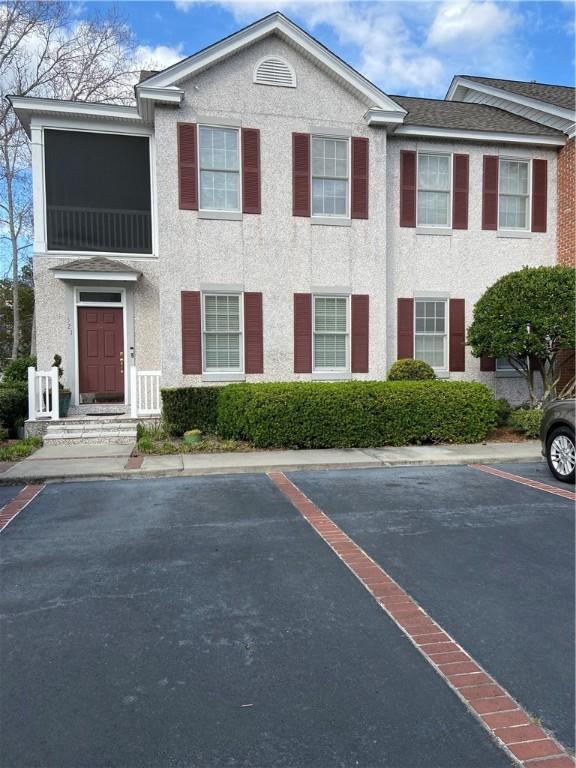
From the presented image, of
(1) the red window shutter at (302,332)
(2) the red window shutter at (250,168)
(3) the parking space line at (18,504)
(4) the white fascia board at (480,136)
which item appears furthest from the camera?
(4) the white fascia board at (480,136)

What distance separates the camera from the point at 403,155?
12836 millimetres

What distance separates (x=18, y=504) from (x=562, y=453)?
7.14 metres

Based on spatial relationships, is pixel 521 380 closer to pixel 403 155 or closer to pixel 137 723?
pixel 403 155

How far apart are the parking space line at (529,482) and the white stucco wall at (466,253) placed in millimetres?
4848

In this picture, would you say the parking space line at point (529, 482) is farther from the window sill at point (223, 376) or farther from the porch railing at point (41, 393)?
the porch railing at point (41, 393)

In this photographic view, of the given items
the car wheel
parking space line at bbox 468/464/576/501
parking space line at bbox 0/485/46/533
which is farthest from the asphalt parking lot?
the car wheel

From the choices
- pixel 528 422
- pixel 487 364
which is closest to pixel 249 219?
pixel 487 364

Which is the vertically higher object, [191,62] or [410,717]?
[191,62]

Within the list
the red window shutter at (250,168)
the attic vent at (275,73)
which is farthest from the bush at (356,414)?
the attic vent at (275,73)

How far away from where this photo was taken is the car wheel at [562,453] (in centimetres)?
725

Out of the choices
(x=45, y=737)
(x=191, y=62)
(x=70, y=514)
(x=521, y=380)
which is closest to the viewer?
(x=45, y=737)

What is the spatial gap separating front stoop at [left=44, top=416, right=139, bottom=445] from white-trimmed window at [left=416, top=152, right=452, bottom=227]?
8266 mm

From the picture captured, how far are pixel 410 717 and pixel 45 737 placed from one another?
1.68 meters

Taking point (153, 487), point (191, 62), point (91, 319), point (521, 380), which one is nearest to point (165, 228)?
point (91, 319)
